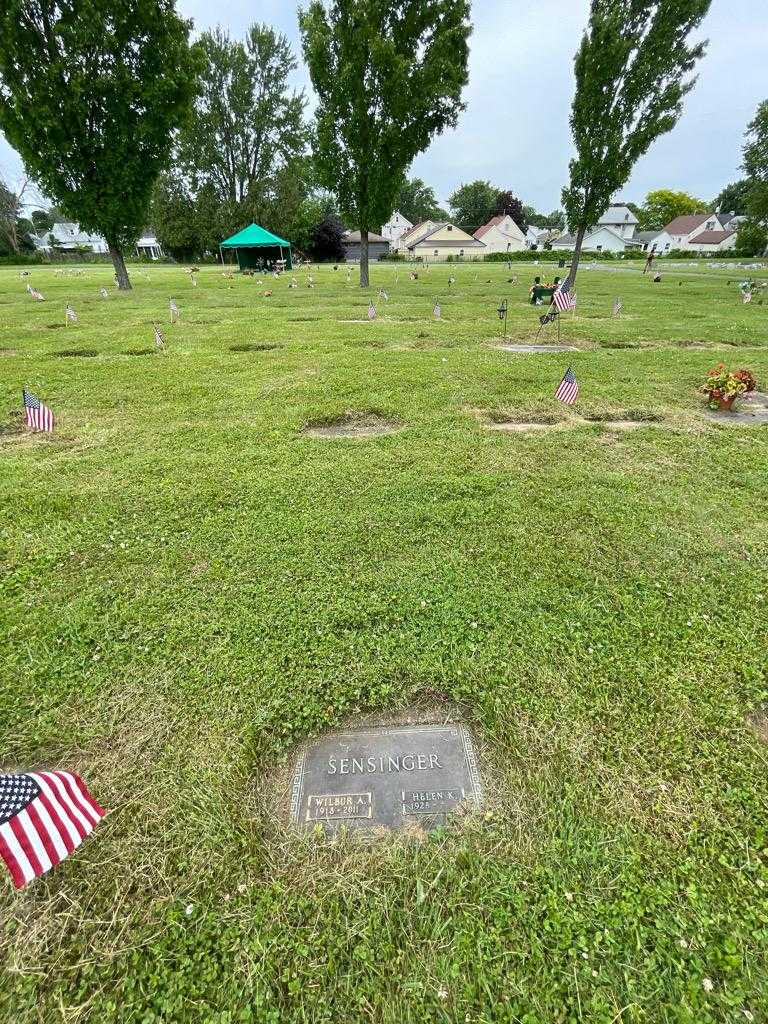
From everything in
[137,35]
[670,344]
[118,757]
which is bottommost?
[118,757]

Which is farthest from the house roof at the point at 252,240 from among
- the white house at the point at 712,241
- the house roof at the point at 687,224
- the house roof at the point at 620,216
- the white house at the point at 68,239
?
the house roof at the point at 687,224

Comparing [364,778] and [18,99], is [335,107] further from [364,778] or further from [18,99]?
[364,778]

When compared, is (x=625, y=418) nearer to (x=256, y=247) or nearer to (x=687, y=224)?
(x=256, y=247)

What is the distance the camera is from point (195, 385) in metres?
7.05

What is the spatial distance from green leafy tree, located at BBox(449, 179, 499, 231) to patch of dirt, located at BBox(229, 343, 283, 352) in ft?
315

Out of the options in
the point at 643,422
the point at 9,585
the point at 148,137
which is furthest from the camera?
the point at 148,137

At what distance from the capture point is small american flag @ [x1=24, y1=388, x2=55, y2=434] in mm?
5127

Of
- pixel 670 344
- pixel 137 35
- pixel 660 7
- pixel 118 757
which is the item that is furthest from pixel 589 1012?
pixel 137 35

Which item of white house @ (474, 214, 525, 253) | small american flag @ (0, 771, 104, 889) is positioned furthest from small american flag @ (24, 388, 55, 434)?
white house @ (474, 214, 525, 253)

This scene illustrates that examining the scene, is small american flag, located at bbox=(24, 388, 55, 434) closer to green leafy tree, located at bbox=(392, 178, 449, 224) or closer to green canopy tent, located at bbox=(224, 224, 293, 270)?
green canopy tent, located at bbox=(224, 224, 293, 270)

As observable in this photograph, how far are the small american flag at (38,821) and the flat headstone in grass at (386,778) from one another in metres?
0.76

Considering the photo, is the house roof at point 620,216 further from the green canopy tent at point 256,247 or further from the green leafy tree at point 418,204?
the green canopy tent at point 256,247

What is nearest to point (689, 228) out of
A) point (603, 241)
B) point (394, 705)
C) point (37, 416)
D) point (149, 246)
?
point (603, 241)

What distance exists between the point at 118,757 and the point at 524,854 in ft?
5.53
